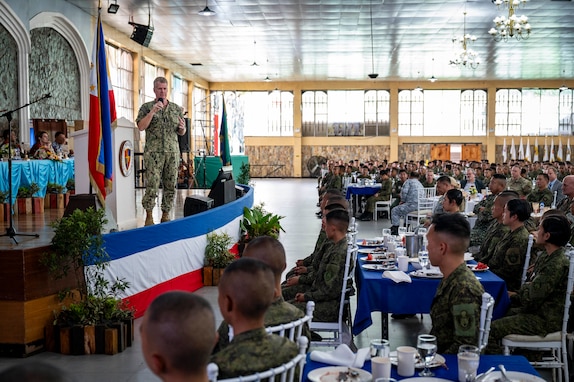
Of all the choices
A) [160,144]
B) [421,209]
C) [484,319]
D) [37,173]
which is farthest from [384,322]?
[421,209]

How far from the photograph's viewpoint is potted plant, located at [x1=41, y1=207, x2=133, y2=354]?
5.42 meters

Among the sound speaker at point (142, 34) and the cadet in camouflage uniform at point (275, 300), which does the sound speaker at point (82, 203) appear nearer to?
the cadet in camouflage uniform at point (275, 300)

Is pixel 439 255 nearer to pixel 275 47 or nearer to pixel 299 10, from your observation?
pixel 299 10

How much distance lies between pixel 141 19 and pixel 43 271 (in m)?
14.2

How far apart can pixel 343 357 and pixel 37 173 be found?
307 inches

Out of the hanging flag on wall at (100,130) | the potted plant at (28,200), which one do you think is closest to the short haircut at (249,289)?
the hanging flag on wall at (100,130)

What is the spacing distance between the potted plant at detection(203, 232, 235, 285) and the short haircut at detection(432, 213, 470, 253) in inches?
189

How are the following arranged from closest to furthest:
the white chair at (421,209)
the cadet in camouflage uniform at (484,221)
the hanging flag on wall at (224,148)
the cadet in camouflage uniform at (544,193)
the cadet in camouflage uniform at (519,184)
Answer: the cadet in camouflage uniform at (484,221) → the cadet in camouflage uniform at (544,193) → the white chair at (421,209) → the cadet in camouflage uniform at (519,184) → the hanging flag on wall at (224,148)

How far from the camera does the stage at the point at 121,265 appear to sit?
5.26 m

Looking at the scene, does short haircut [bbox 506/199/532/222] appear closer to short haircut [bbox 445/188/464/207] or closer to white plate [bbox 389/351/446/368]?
short haircut [bbox 445/188/464/207]

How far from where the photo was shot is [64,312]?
556 centimetres

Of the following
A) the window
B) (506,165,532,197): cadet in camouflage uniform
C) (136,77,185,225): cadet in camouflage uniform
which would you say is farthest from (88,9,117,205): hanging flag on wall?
the window

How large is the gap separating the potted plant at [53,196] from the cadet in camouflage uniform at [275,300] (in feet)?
24.5

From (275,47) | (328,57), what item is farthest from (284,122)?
(275,47)
